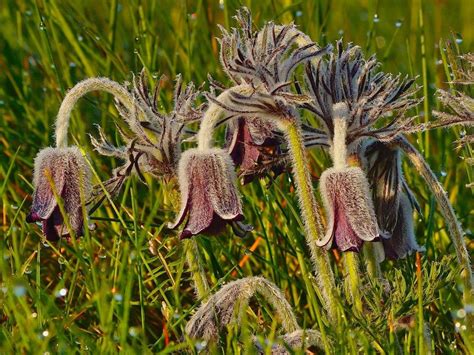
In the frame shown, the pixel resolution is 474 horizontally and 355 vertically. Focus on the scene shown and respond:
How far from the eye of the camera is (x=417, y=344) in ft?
6.26

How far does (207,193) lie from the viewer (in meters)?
2.05

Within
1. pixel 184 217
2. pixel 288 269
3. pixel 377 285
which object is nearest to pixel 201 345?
pixel 184 217

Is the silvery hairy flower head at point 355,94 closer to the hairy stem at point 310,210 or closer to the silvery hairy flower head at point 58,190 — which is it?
the hairy stem at point 310,210

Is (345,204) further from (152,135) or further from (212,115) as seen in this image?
(152,135)

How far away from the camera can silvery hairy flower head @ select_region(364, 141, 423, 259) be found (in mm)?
2291

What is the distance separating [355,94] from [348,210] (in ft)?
0.99

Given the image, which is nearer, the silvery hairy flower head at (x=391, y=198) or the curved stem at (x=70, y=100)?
the curved stem at (x=70, y=100)

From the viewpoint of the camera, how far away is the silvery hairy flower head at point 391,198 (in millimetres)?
2291

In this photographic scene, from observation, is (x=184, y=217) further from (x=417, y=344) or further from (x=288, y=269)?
(x=288, y=269)

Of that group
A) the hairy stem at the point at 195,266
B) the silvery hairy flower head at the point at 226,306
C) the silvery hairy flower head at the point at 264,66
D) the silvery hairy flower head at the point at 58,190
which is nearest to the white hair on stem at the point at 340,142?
the silvery hairy flower head at the point at 264,66

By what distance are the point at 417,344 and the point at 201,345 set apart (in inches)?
17.8

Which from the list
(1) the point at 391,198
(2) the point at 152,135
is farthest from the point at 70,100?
(1) the point at 391,198

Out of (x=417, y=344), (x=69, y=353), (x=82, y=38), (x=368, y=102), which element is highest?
(x=82, y=38)

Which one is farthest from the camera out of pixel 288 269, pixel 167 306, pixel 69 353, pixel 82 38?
pixel 82 38
